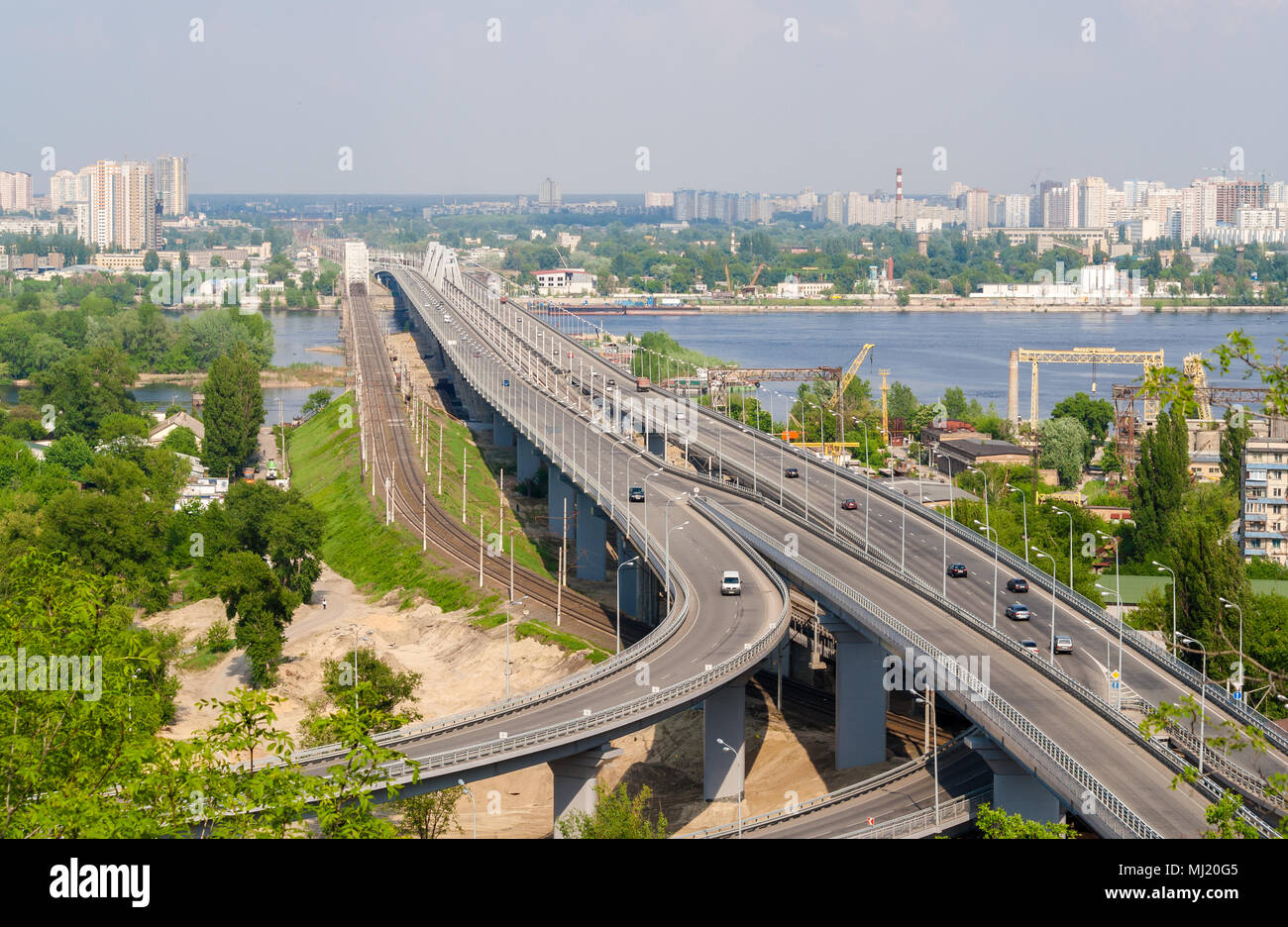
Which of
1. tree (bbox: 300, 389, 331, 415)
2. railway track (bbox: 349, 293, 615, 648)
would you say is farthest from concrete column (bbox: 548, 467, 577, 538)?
tree (bbox: 300, 389, 331, 415)

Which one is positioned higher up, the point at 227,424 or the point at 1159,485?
the point at 227,424

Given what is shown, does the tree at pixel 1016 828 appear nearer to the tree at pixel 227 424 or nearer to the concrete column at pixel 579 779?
the concrete column at pixel 579 779

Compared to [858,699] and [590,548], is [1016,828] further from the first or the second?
[590,548]

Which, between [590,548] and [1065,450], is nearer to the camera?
[590,548]

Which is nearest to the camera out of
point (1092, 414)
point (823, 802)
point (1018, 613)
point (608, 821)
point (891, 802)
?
point (608, 821)

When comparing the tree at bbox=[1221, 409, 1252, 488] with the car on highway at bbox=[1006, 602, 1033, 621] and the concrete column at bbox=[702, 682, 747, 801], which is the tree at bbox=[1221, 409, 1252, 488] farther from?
the concrete column at bbox=[702, 682, 747, 801]

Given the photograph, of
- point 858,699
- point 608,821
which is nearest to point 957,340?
point 858,699
